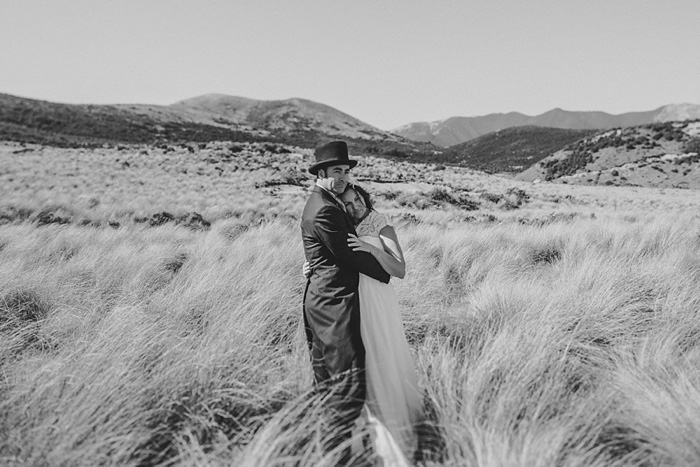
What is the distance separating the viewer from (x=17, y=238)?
6.28 metres

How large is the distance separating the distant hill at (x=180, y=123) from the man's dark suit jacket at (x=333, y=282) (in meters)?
51.7

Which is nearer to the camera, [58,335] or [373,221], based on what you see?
[373,221]

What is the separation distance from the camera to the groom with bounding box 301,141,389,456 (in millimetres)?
2023

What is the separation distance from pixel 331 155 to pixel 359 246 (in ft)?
1.75

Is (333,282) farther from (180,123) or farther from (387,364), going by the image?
(180,123)

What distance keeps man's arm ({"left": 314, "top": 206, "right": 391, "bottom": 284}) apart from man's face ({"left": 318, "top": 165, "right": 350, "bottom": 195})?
0.17m

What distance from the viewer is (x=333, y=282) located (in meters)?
2.14

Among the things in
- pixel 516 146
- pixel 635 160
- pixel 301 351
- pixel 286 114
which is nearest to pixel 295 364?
pixel 301 351

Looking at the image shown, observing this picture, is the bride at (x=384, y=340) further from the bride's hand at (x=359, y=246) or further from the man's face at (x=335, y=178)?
the man's face at (x=335, y=178)

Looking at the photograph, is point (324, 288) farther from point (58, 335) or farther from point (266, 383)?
point (58, 335)

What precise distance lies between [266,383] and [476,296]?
7.63ft

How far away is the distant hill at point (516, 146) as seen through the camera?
92812 millimetres

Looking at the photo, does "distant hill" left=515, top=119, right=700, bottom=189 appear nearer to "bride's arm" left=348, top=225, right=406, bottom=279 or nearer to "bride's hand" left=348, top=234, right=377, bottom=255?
"bride's arm" left=348, top=225, right=406, bottom=279

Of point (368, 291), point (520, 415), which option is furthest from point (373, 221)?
point (520, 415)
